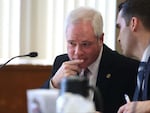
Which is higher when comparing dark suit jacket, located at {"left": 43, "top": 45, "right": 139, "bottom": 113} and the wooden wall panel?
dark suit jacket, located at {"left": 43, "top": 45, "right": 139, "bottom": 113}

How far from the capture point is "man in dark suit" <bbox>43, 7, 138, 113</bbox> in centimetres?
200

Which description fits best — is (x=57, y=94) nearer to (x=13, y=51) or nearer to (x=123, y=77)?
(x=123, y=77)

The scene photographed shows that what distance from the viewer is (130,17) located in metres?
1.99

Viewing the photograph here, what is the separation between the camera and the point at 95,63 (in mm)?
2180

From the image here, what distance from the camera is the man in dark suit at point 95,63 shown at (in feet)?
6.56

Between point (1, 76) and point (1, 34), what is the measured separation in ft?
1.32

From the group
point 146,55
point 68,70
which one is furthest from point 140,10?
point 68,70

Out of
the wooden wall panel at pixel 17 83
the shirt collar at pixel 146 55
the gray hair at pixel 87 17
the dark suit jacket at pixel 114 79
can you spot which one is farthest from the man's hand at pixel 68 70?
the wooden wall panel at pixel 17 83

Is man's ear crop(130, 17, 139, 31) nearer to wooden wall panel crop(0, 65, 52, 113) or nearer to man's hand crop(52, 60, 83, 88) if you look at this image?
man's hand crop(52, 60, 83, 88)

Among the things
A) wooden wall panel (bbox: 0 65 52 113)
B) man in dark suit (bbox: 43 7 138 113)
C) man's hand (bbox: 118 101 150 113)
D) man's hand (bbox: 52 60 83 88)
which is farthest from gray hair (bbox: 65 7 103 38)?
wooden wall panel (bbox: 0 65 52 113)

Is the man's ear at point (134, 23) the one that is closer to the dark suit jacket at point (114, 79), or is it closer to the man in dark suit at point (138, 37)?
the man in dark suit at point (138, 37)

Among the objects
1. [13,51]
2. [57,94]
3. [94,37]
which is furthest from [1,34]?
[57,94]

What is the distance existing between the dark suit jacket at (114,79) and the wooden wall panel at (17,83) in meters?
1.17

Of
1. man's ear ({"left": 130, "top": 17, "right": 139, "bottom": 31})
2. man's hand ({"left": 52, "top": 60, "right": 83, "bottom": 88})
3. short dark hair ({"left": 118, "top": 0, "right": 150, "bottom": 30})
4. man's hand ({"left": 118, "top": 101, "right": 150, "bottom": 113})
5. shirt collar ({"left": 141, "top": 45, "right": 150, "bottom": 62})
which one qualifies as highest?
short dark hair ({"left": 118, "top": 0, "right": 150, "bottom": 30})
